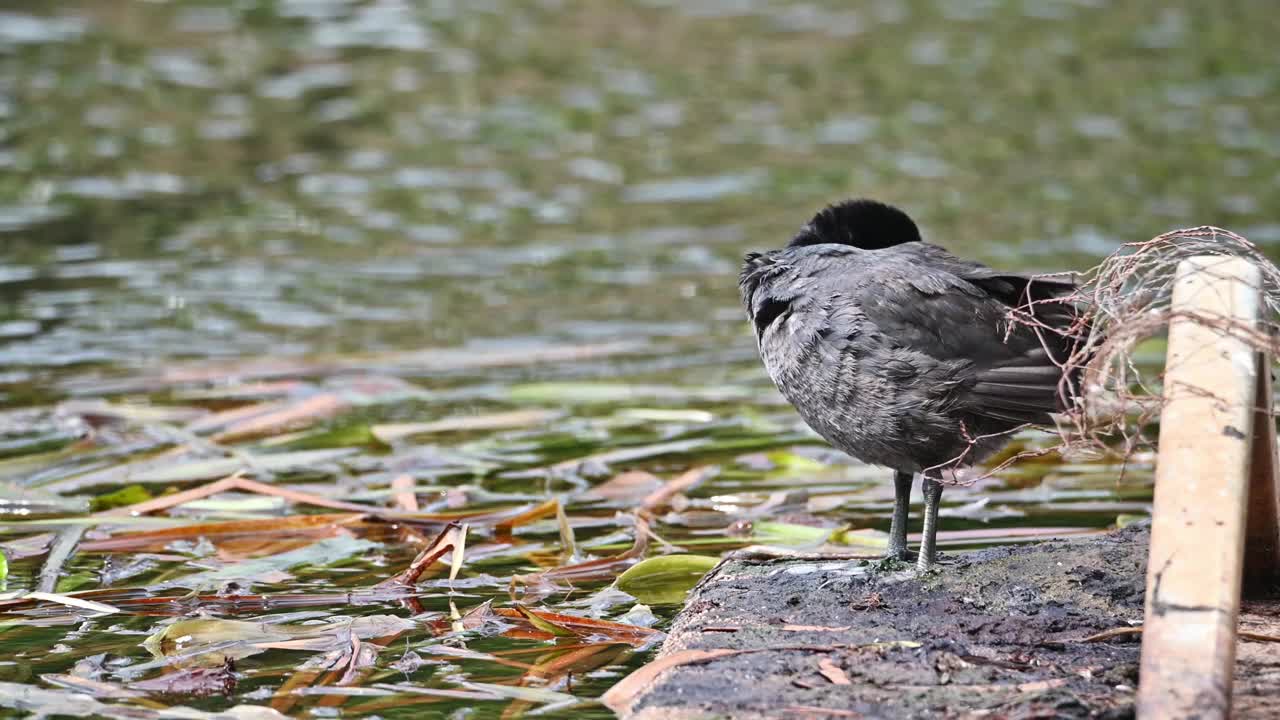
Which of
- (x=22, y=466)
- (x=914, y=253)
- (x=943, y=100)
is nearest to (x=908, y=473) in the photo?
(x=914, y=253)

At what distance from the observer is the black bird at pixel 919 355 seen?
423cm

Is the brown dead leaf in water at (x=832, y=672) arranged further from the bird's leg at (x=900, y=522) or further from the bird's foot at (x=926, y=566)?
the bird's leg at (x=900, y=522)

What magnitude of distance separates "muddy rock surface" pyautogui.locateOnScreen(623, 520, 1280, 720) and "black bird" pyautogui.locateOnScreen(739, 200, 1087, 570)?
27 cm

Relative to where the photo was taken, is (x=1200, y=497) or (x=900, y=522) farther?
(x=900, y=522)

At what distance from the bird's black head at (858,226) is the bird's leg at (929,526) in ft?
2.84

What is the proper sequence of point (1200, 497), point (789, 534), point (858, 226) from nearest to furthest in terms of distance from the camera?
1. point (1200, 497)
2. point (858, 226)
3. point (789, 534)

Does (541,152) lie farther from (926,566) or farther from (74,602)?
(926,566)

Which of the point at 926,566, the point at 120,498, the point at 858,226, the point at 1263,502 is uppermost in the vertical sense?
the point at 858,226

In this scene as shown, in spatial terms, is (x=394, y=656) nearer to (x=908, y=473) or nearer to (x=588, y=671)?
(x=588, y=671)

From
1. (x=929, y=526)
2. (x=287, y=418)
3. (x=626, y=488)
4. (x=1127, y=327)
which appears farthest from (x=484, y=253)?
(x=1127, y=327)

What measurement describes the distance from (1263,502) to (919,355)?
0.91 m

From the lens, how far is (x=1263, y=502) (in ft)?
12.9

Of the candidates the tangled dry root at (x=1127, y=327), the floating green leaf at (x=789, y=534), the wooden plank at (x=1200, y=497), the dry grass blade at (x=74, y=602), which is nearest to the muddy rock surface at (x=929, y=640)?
the wooden plank at (x=1200, y=497)

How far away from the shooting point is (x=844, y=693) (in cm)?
352
